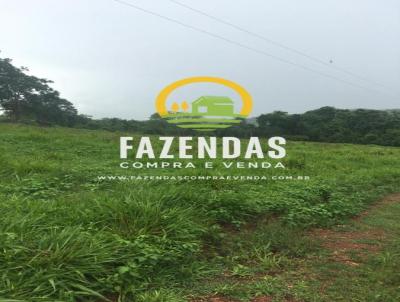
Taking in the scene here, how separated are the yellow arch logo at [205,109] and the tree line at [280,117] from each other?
13087mm

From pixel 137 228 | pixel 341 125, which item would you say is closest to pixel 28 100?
pixel 341 125

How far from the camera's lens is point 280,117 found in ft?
78.2

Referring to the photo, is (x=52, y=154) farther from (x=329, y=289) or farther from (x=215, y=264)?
(x=329, y=289)

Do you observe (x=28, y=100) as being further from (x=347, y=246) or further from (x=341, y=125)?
(x=347, y=246)

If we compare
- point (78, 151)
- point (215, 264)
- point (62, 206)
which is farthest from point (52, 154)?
point (215, 264)

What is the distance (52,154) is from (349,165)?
6.84 metres

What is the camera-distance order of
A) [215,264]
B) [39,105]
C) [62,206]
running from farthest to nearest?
[39,105], [62,206], [215,264]

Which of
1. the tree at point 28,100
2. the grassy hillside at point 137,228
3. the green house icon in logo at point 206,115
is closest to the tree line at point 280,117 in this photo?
the tree at point 28,100

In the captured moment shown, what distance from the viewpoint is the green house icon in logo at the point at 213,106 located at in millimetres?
9672

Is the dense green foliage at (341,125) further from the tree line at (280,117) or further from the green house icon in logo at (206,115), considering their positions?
the green house icon in logo at (206,115)

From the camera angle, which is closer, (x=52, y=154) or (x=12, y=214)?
(x=12, y=214)

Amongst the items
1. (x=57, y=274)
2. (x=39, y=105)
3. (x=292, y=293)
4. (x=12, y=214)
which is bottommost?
(x=292, y=293)

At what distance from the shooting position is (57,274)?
225 centimetres

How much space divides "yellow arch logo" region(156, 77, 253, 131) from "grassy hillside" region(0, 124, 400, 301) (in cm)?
399
